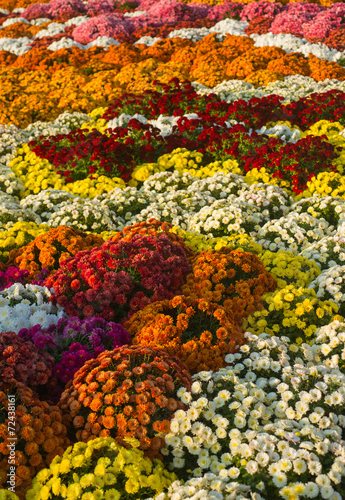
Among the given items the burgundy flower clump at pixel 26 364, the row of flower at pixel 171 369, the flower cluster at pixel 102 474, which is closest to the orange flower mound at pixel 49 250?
the row of flower at pixel 171 369

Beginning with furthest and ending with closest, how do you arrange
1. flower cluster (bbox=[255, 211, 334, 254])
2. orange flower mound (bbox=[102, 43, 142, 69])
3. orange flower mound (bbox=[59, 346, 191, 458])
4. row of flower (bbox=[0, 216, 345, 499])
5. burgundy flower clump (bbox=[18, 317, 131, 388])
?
1. orange flower mound (bbox=[102, 43, 142, 69])
2. flower cluster (bbox=[255, 211, 334, 254])
3. burgundy flower clump (bbox=[18, 317, 131, 388])
4. orange flower mound (bbox=[59, 346, 191, 458])
5. row of flower (bbox=[0, 216, 345, 499])

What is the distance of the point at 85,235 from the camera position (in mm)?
6223

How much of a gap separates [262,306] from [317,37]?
12.3m

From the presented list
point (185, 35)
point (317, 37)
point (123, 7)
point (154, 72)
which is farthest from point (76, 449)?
point (123, 7)

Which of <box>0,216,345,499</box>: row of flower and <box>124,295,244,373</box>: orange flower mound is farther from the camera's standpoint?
<box>124,295,244,373</box>: orange flower mound

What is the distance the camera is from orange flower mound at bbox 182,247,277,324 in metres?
4.86

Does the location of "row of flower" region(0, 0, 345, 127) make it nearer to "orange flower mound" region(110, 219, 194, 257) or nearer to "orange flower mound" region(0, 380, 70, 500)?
"orange flower mound" region(110, 219, 194, 257)

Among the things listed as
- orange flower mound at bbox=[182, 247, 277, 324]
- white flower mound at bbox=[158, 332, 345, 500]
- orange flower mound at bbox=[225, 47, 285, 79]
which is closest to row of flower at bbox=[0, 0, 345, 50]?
orange flower mound at bbox=[225, 47, 285, 79]

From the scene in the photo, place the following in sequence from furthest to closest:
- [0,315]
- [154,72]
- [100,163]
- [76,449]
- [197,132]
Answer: [154,72] < [197,132] < [100,163] < [0,315] < [76,449]

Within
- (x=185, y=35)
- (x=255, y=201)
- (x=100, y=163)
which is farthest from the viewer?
(x=185, y=35)

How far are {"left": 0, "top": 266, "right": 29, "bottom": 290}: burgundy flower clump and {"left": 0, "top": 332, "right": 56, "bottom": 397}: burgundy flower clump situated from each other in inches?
58.3

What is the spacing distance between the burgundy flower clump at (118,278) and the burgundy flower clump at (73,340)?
277mm

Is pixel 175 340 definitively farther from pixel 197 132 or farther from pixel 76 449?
pixel 197 132

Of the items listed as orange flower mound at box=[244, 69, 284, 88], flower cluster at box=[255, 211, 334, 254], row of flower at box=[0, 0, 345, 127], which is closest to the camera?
flower cluster at box=[255, 211, 334, 254]
